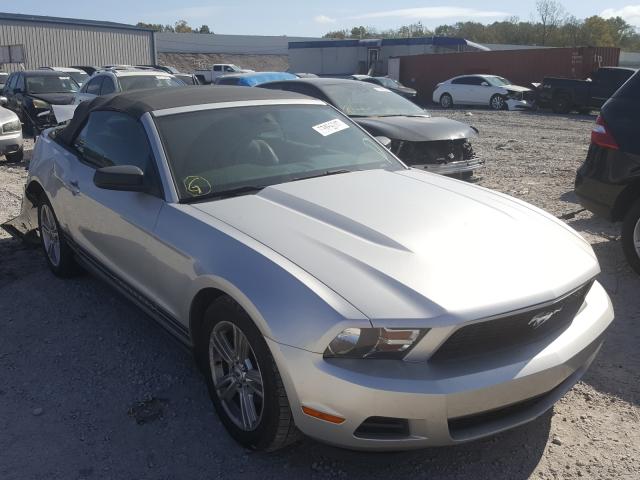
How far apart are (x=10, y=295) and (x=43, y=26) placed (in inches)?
1443

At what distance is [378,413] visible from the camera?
2.41 meters

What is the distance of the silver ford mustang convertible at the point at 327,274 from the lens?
245 cm

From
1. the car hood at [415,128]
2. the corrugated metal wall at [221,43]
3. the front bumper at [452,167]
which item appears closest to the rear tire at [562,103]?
the car hood at [415,128]

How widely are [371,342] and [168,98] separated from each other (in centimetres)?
247

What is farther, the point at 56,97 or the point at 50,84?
the point at 50,84

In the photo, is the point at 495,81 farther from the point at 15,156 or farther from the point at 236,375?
the point at 236,375

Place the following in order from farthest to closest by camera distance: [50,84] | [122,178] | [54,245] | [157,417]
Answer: [50,84]
[54,245]
[122,178]
[157,417]

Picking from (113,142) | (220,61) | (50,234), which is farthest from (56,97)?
(220,61)

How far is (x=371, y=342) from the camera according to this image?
2463 millimetres

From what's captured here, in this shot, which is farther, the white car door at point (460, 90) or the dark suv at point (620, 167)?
the white car door at point (460, 90)

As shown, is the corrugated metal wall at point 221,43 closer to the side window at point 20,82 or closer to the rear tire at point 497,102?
the rear tire at point 497,102

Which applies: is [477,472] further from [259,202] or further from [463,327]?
[259,202]

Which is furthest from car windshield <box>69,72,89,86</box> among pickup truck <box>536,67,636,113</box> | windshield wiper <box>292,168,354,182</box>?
pickup truck <box>536,67,636,113</box>

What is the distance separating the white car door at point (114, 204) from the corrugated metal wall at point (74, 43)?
35434 mm
